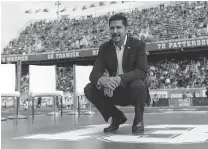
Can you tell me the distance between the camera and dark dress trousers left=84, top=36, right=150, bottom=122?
2.87m

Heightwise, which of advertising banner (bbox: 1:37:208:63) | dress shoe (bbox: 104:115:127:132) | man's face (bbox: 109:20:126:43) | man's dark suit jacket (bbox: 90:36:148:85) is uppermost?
advertising banner (bbox: 1:37:208:63)

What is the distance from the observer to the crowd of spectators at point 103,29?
17.0 meters

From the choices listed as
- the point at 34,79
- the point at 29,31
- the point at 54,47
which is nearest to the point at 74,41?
the point at 54,47

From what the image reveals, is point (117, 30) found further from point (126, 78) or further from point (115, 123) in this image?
point (115, 123)

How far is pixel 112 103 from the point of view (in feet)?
10.3

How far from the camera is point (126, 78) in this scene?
9.31ft

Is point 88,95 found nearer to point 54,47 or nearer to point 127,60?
point 127,60

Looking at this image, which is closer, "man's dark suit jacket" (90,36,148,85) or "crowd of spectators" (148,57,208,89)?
"man's dark suit jacket" (90,36,148,85)

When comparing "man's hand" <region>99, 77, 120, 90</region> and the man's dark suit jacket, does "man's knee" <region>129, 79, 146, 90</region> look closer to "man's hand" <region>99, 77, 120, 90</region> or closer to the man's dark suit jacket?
the man's dark suit jacket

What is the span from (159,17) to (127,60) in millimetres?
16236

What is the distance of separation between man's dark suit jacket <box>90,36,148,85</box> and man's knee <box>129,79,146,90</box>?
4 cm

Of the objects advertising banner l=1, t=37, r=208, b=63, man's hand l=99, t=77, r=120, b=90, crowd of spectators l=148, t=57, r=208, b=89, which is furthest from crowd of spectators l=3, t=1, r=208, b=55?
man's hand l=99, t=77, r=120, b=90

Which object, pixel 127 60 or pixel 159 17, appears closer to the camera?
pixel 127 60

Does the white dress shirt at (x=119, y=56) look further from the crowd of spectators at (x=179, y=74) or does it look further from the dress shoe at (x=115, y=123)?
the crowd of spectators at (x=179, y=74)
